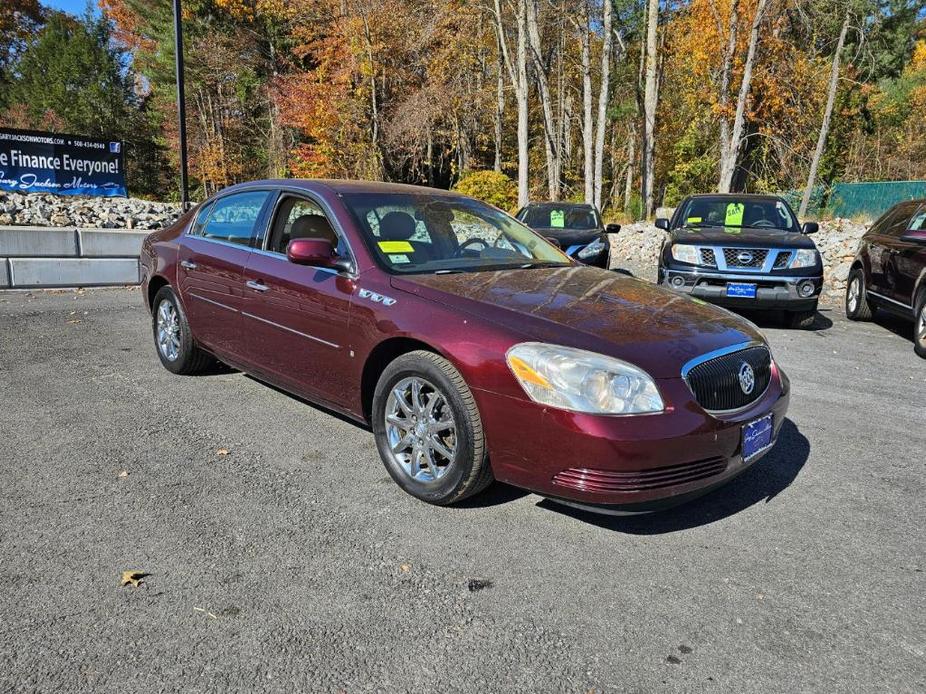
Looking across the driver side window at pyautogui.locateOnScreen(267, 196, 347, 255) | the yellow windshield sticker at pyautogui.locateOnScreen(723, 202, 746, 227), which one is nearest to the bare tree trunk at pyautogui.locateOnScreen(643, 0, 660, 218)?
the yellow windshield sticker at pyautogui.locateOnScreen(723, 202, 746, 227)

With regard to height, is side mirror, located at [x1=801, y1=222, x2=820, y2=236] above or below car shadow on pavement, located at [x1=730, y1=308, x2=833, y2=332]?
above

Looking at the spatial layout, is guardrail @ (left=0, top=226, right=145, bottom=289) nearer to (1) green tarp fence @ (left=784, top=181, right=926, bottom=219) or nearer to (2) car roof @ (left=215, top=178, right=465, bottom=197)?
(2) car roof @ (left=215, top=178, right=465, bottom=197)

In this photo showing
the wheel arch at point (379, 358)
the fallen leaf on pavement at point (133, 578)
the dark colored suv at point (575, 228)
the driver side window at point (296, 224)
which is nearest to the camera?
the fallen leaf on pavement at point (133, 578)

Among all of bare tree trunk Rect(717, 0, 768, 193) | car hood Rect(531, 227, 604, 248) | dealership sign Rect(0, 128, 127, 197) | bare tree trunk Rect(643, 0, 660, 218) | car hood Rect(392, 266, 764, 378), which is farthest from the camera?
bare tree trunk Rect(643, 0, 660, 218)

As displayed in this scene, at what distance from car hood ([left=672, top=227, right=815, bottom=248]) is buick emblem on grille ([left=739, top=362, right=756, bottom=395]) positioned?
532 cm

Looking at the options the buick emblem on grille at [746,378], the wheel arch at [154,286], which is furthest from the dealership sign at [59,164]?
the buick emblem on grille at [746,378]

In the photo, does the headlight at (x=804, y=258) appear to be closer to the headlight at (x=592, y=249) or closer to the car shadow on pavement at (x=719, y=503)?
the headlight at (x=592, y=249)

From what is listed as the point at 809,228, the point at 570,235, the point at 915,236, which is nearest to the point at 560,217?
the point at 570,235

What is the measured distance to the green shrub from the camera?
89.5ft

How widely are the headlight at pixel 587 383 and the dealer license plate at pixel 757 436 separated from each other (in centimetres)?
59

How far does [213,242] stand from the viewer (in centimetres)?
494

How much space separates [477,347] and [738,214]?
755cm

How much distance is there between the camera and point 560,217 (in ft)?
39.5

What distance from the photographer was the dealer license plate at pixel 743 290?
789 centimetres
